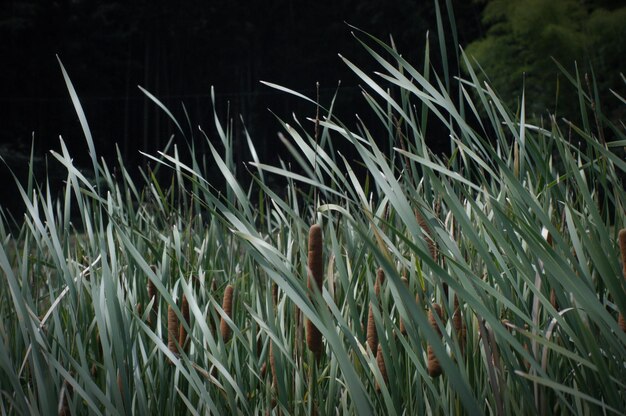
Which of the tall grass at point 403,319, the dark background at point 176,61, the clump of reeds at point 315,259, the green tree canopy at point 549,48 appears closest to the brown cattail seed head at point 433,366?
the tall grass at point 403,319

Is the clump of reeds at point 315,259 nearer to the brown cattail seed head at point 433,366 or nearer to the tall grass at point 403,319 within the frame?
the tall grass at point 403,319

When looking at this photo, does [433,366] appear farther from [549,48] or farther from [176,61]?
[176,61]

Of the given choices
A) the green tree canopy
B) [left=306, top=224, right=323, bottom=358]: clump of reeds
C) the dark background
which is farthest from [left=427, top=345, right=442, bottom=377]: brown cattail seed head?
the dark background

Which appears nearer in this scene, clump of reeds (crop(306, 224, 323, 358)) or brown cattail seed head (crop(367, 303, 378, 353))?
clump of reeds (crop(306, 224, 323, 358))

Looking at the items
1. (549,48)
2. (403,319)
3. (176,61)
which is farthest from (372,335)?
(176,61)

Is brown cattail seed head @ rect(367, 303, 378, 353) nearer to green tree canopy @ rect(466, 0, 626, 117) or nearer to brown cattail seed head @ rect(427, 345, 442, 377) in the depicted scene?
brown cattail seed head @ rect(427, 345, 442, 377)

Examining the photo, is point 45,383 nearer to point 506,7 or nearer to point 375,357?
point 375,357

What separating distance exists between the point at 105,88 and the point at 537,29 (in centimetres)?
454

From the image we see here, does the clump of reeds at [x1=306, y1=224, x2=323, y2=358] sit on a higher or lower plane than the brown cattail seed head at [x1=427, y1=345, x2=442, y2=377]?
higher

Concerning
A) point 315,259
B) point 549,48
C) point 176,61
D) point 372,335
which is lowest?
point 176,61

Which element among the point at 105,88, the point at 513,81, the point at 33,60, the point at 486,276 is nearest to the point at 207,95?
the point at 105,88

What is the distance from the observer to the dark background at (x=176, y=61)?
25.8ft

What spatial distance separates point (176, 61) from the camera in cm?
892

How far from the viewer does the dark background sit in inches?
310
